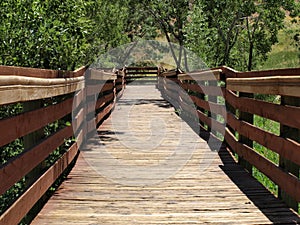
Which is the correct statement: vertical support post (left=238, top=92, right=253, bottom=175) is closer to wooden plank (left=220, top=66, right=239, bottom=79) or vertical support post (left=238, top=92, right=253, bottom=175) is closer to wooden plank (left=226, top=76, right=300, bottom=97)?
wooden plank (left=226, top=76, right=300, bottom=97)

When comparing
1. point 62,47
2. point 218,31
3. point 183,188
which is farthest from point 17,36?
point 218,31

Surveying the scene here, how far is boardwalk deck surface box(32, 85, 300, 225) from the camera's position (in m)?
3.82

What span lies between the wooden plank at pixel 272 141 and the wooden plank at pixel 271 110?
0.16 meters

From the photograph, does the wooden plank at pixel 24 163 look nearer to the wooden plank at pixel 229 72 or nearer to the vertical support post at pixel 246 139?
the vertical support post at pixel 246 139

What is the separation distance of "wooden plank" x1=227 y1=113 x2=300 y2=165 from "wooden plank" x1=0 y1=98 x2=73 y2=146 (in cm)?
204

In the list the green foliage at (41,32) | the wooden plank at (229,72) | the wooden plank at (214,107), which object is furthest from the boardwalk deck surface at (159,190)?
the green foliage at (41,32)

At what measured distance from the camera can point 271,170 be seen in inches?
172

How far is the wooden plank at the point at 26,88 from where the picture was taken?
273cm

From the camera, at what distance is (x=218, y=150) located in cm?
686

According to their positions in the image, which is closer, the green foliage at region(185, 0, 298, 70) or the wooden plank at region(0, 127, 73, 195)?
the wooden plank at region(0, 127, 73, 195)

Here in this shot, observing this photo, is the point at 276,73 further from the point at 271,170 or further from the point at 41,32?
the point at 41,32

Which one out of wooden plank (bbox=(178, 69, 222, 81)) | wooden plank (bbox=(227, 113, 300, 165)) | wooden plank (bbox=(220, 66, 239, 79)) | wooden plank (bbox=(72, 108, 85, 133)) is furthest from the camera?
wooden plank (bbox=(178, 69, 222, 81))

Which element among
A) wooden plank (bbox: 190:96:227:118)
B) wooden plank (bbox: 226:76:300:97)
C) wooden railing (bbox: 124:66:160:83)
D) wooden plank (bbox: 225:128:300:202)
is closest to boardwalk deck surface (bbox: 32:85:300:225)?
wooden plank (bbox: 225:128:300:202)

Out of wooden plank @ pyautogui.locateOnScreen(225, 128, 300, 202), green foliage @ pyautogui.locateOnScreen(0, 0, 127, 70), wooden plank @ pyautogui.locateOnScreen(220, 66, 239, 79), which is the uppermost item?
green foliage @ pyautogui.locateOnScreen(0, 0, 127, 70)
